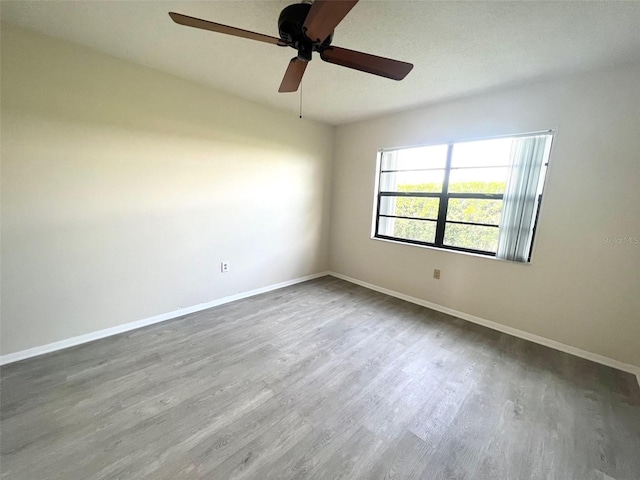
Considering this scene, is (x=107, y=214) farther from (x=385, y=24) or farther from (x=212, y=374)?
(x=385, y=24)

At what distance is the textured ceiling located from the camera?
151cm

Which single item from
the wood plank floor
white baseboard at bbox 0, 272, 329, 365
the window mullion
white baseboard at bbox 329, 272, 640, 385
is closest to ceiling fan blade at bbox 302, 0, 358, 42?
the wood plank floor

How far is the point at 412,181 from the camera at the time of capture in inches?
134

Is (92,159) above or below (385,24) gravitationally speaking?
below

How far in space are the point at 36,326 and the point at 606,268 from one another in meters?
4.82

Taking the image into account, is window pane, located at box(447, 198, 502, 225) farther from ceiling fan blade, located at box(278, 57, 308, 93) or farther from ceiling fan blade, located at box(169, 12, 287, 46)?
ceiling fan blade, located at box(169, 12, 287, 46)

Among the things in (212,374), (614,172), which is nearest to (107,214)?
(212,374)

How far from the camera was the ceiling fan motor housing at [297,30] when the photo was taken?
4.42 ft

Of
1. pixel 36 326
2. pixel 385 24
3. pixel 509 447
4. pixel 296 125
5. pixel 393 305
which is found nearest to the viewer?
pixel 509 447

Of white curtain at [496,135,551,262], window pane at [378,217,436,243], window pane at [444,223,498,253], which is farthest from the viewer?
window pane at [378,217,436,243]

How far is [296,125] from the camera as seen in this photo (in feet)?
11.7

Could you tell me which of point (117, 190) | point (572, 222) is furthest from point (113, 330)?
point (572, 222)

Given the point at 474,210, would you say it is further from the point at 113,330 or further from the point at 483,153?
the point at 113,330

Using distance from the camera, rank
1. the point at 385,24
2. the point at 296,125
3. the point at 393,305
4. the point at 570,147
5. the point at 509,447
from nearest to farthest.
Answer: the point at 509,447 → the point at 385,24 → the point at 570,147 → the point at 393,305 → the point at 296,125
